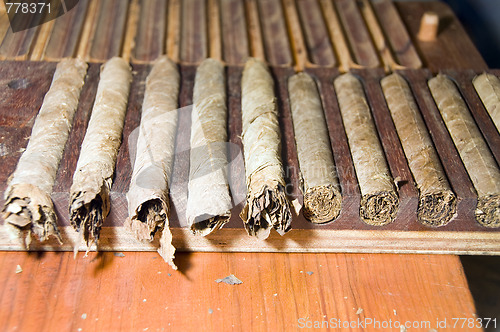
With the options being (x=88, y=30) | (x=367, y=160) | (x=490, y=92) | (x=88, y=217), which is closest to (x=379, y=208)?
(x=367, y=160)

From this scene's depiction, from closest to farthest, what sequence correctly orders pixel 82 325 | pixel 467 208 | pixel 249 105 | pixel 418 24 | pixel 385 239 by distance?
pixel 82 325
pixel 467 208
pixel 385 239
pixel 249 105
pixel 418 24

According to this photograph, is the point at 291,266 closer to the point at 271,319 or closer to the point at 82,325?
the point at 271,319

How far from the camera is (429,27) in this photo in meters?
2.84

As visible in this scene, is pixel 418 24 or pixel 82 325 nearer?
pixel 82 325

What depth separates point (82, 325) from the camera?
170 cm

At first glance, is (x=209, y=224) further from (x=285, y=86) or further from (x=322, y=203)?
(x=285, y=86)

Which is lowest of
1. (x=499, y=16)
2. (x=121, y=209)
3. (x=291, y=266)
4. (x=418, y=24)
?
(x=291, y=266)

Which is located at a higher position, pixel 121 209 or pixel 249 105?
pixel 249 105

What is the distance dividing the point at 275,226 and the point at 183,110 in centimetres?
66

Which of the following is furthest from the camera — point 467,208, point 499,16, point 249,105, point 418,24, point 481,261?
point 499,16

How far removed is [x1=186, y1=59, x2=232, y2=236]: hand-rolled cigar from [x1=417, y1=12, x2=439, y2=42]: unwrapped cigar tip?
1.23 m

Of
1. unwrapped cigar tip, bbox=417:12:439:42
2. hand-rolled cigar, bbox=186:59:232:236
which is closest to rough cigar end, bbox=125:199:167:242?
hand-rolled cigar, bbox=186:59:232:236

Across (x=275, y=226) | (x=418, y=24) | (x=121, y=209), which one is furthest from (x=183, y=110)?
(x=418, y=24)

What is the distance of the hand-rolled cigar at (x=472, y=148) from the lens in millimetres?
1813
